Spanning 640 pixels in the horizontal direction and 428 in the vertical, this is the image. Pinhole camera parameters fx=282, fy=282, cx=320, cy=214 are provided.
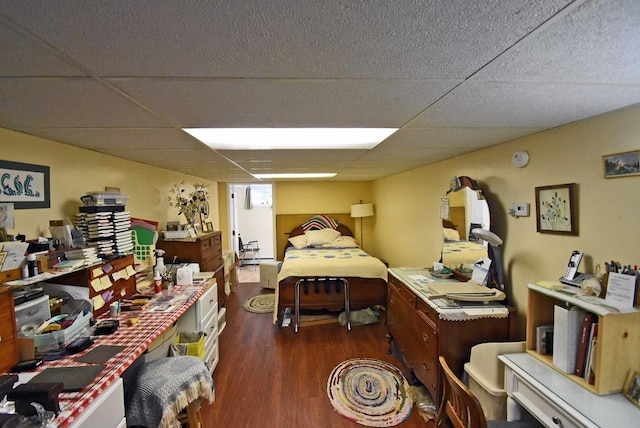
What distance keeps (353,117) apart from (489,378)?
1837 millimetres

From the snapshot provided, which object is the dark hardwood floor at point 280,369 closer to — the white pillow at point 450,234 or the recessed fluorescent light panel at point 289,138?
the white pillow at point 450,234

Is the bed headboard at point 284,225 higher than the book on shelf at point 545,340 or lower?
higher

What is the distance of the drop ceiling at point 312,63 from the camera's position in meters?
0.66

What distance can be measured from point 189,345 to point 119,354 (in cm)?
87

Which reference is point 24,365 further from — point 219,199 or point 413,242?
point 219,199

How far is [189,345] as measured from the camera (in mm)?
2258

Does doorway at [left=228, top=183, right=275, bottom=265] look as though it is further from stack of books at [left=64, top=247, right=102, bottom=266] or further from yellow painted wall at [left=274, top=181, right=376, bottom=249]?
stack of books at [left=64, top=247, right=102, bottom=266]

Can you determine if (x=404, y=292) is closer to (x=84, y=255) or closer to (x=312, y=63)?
(x=312, y=63)

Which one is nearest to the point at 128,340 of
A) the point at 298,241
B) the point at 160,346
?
the point at 160,346

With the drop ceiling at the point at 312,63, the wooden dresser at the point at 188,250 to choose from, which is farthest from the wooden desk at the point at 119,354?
the drop ceiling at the point at 312,63

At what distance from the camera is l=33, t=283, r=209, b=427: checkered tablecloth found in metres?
1.10

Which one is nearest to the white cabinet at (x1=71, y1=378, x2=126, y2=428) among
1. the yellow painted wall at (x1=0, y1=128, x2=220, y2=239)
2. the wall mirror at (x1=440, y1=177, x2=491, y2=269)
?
the yellow painted wall at (x1=0, y1=128, x2=220, y2=239)

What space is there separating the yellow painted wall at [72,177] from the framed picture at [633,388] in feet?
10.5

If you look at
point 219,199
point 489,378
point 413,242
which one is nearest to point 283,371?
point 489,378
